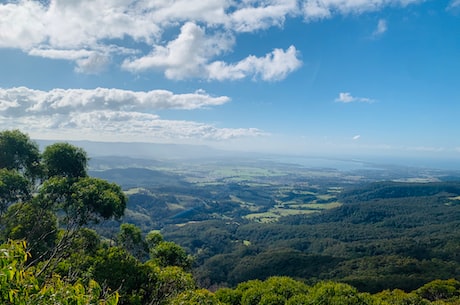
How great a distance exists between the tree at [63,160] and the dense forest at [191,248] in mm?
71

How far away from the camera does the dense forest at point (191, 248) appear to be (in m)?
13.1

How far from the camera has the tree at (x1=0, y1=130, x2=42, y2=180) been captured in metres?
21.5

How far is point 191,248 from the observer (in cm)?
12800

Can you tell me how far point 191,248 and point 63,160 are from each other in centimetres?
11260

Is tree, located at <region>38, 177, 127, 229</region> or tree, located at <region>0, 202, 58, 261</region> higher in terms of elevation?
tree, located at <region>38, 177, 127, 229</region>

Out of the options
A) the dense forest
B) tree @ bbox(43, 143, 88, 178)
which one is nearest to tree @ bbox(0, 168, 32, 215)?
the dense forest

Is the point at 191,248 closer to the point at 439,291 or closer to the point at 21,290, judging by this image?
the point at 439,291

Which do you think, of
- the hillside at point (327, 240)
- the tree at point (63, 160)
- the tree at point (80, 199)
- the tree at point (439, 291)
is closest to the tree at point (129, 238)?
the tree at point (80, 199)

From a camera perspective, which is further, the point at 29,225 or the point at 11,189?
the point at 11,189

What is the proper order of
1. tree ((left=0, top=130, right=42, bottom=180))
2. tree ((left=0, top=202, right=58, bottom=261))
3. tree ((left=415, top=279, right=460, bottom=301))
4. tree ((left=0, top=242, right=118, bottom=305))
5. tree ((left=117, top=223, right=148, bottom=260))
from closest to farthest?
tree ((left=0, top=242, right=118, bottom=305))
tree ((left=0, top=202, right=58, bottom=261))
tree ((left=0, top=130, right=42, bottom=180))
tree ((left=117, top=223, right=148, bottom=260))
tree ((left=415, top=279, right=460, bottom=301))

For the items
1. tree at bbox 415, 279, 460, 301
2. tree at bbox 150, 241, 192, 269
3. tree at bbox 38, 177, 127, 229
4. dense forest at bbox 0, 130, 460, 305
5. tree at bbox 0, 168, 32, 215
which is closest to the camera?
dense forest at bbox 0, 130, 460, 305

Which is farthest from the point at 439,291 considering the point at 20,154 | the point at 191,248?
the point at 191,248

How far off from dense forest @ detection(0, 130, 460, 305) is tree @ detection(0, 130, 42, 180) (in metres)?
0.07

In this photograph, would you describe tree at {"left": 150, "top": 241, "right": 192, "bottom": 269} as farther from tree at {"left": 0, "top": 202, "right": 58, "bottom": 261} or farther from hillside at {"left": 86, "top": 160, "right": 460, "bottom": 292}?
hillside at {"left": 86, "top": 160, "right": 460, "bottom": 292}
